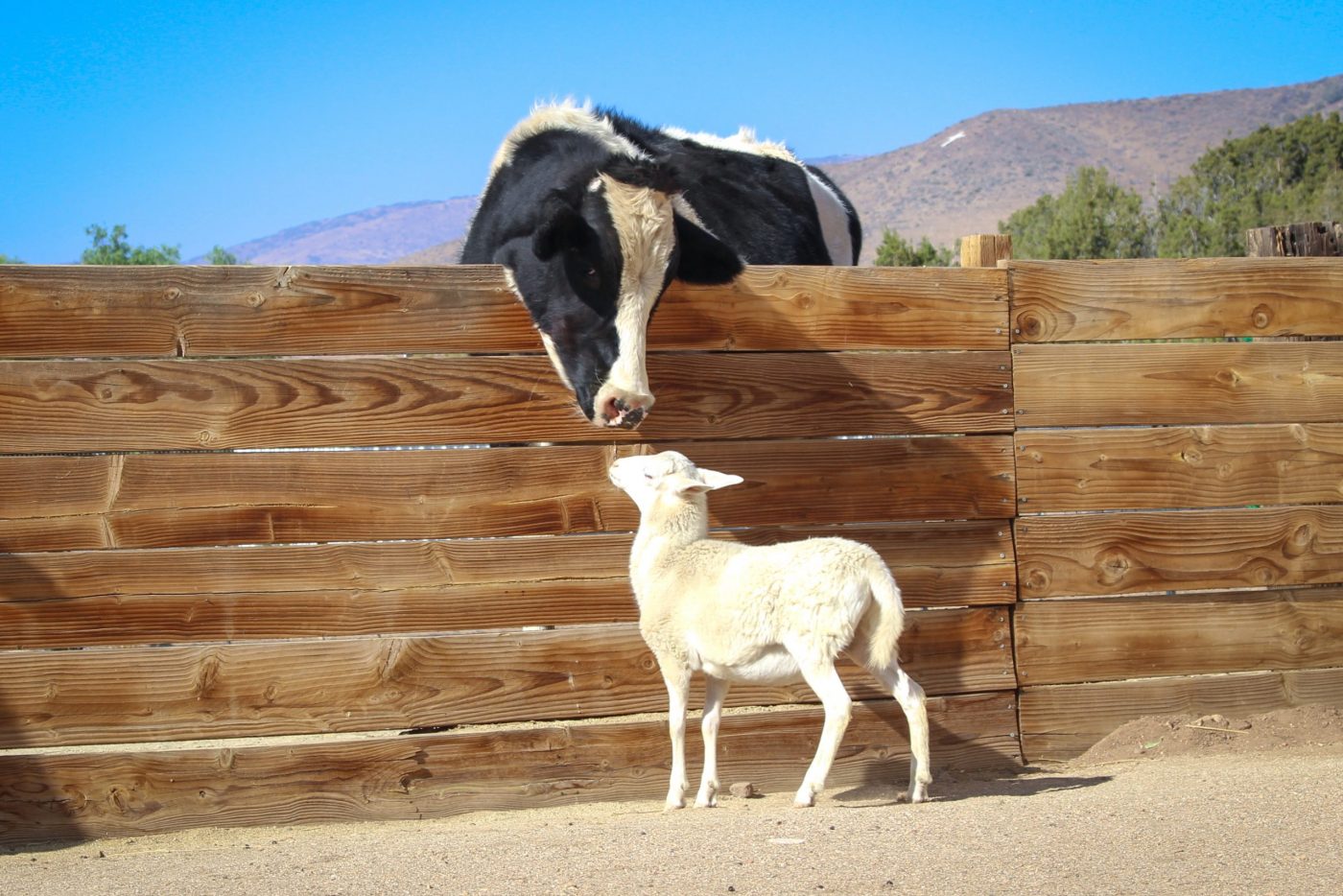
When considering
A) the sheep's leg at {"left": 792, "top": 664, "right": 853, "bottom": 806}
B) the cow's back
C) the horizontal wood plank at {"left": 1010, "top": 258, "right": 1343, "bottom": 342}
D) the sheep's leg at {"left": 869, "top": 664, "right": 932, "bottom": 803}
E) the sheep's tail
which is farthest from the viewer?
the cow's back

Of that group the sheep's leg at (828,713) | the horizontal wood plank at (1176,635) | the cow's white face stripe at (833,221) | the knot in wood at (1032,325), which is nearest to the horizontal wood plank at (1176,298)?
the knot in wood at (1032,325)

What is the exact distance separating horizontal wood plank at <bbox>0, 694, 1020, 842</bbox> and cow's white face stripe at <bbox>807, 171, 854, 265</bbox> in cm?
364

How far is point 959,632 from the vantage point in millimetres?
5508

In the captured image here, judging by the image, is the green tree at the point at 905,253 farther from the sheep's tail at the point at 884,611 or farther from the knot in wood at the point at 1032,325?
the sheep's tail at the point at 884,611

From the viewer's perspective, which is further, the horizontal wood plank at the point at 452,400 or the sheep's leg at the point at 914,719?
the horizontal wood plank at the point at 452,400

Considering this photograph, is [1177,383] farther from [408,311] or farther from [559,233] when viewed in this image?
[408,311]

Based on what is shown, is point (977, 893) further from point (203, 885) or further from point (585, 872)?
point (203, 885)

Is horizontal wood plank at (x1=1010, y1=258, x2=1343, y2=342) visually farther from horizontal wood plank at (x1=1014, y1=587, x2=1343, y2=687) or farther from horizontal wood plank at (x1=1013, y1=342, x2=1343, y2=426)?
horizontal wood plank at (x1=1014, y1=587, x2=1343, y2=687)

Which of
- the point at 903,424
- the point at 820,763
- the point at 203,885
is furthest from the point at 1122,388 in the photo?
the point at 203,885

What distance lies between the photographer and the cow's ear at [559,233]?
498 cm

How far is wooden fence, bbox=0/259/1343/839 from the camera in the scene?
490 centimetres

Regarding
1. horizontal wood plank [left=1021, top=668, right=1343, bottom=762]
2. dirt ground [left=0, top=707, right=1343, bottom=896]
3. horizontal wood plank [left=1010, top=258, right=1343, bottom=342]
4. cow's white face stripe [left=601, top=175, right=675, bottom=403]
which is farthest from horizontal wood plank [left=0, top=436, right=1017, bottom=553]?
Answer: dirt ground [left=0, top=707, right=1343, bottom=896]

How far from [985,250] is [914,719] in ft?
7.80

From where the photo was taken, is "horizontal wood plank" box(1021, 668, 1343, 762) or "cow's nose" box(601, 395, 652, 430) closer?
"cow's nose" box(601, 395, 652, 430)
